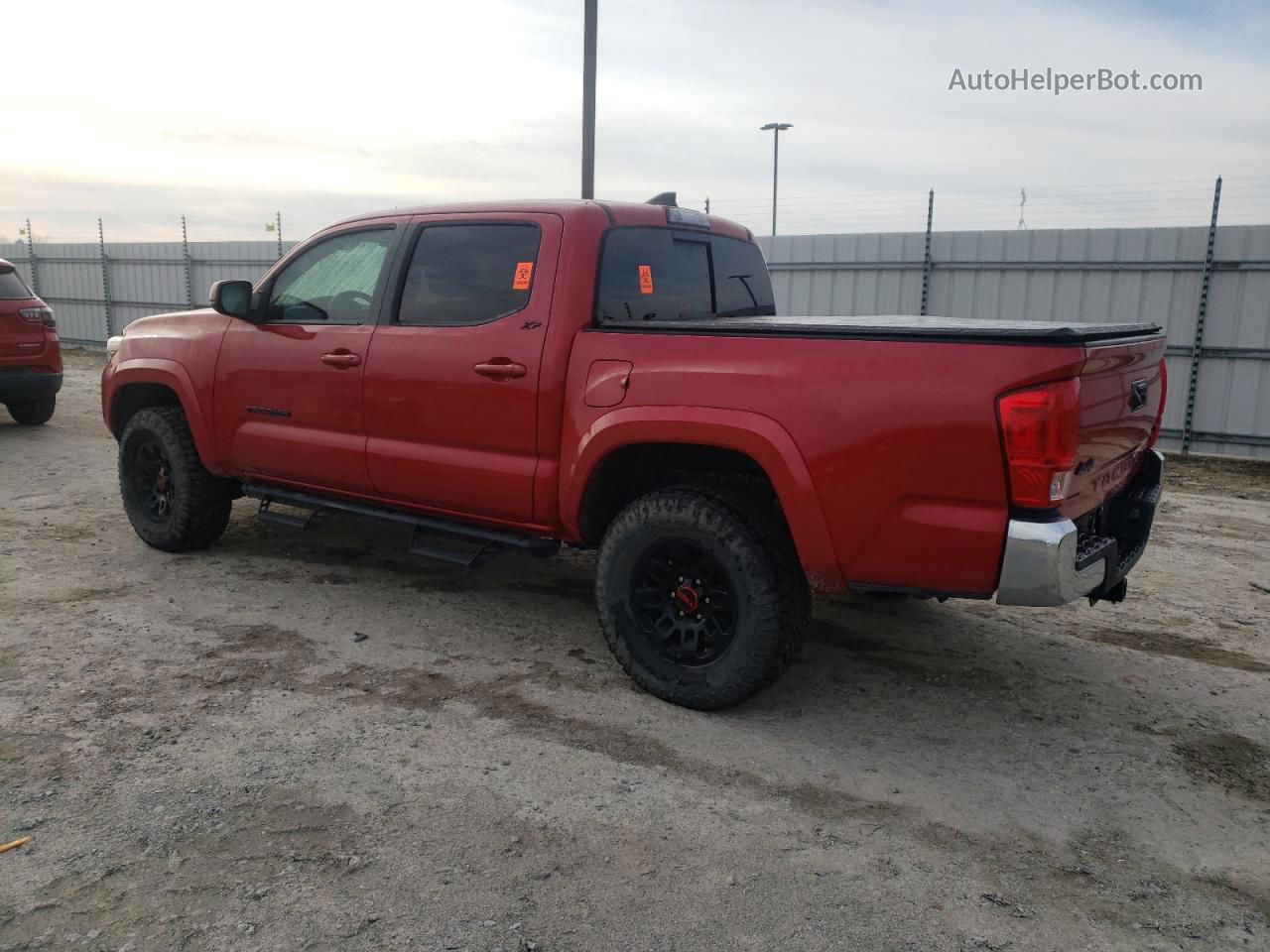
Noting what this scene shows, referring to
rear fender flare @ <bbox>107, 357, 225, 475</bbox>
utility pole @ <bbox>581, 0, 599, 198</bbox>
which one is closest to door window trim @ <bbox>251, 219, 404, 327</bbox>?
rear fender flare @ <bbox>107, 357, 225, 475</bbox>

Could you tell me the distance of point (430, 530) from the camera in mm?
4586

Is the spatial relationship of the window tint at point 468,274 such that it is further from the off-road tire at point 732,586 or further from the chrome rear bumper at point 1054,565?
the chrome rear bumper at point 1054,565

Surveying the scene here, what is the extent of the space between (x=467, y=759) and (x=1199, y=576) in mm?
4550

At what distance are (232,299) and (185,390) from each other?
26.4 inches

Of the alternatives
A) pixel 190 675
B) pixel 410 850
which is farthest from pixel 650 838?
pixel 190 675

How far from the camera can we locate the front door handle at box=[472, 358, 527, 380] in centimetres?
406

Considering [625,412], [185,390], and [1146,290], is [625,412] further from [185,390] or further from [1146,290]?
[1146,290]

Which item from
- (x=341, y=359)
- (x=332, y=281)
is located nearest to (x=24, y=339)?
(x=332, y=281)

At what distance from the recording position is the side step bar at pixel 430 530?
14.0ft

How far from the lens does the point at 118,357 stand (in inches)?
230

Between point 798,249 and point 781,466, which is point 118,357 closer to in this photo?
point 781,466

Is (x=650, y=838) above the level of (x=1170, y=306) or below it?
below

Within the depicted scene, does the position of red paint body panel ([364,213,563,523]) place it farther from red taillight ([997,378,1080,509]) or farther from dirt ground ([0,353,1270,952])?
red taillight ([997,378,1080,509])

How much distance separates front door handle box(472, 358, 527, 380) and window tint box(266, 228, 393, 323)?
0.89m
